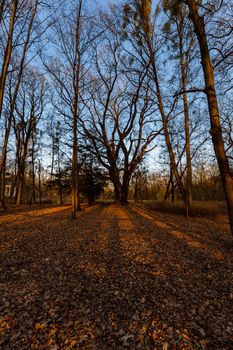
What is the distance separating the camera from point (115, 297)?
98.1 inches

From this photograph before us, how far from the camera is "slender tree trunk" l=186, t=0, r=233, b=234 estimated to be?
4523 millimetres

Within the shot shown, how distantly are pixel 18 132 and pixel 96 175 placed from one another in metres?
10.5

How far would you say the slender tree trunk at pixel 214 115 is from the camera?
452 cm

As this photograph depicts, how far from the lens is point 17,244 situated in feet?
16.0

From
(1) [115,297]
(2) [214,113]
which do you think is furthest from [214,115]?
(1) [115,297]

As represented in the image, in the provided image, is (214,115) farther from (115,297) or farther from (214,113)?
(115,297)

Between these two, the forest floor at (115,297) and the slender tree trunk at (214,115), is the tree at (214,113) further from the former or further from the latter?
the forest floor at (115,297)

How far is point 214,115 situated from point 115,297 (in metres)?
4.77

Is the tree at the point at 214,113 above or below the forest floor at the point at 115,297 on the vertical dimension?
above

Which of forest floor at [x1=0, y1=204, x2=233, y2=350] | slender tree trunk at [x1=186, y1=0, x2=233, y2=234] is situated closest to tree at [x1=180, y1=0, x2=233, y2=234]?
slender tree trunk at [x1=186, y1=0, x2=233, y2=234]

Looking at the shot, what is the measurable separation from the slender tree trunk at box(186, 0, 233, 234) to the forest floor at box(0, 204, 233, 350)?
5.39 feet

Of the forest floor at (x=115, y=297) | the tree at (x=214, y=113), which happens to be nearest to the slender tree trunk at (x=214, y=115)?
the tree at (x=214, y=113)

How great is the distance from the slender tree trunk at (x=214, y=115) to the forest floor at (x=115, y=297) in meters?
1.64

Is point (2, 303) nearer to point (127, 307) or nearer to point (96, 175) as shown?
point (127, 307)
